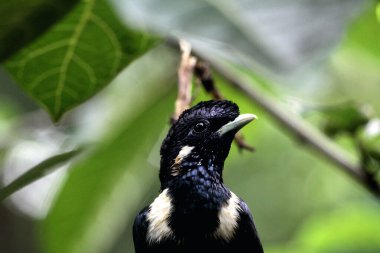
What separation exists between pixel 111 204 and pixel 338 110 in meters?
1.10

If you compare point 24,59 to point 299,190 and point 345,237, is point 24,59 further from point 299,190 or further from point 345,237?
point 299,190

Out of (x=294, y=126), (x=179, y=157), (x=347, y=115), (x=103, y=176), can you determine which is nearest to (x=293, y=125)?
(x=294, y=126)

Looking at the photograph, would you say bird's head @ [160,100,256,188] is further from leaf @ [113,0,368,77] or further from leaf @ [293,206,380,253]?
leaf @ [293,206,380,253]

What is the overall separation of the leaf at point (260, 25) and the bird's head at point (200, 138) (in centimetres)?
25

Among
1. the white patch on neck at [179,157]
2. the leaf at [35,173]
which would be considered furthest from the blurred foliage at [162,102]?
the white patch on neck at [179,157]

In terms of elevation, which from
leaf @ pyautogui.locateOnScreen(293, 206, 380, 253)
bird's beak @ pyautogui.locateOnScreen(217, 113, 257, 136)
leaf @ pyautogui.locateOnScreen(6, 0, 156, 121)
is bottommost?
leaf @ pyautogui.locateOnScreen(293, 206, 380, 253)

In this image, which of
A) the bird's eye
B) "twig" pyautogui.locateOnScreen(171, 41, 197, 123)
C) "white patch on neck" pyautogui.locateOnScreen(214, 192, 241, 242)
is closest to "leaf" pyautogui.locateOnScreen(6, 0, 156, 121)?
"twig" pyautogui.locateOnScreen(171, 41, 197, 123)

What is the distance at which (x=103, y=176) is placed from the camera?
324cm

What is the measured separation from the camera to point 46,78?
207 centimetres

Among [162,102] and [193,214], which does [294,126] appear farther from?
[193,214]

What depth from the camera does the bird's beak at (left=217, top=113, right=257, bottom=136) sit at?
2.00 m

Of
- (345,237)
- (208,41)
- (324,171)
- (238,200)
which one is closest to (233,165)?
(324,171)

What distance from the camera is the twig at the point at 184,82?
2.15 meters

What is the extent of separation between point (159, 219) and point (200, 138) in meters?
0.42
